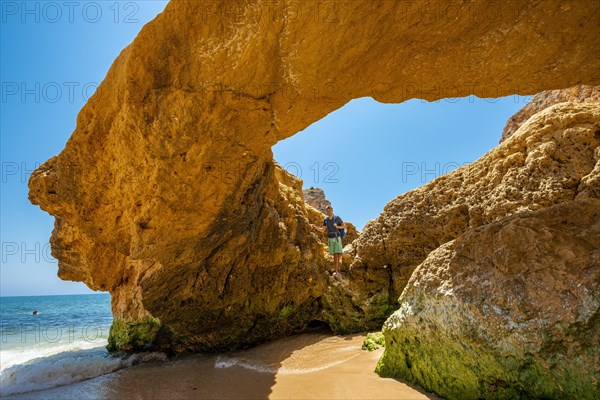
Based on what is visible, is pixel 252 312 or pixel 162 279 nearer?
pixel 162 279

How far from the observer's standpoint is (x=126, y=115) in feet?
16.2

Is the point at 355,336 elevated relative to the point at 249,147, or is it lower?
lower

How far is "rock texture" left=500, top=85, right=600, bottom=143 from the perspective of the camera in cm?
781

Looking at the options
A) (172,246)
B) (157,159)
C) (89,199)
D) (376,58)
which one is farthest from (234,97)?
(89,199)

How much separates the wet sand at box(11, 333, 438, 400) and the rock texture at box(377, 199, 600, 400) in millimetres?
569

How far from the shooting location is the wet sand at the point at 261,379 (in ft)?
13.8

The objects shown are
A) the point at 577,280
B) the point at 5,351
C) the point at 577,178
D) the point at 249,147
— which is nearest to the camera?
the point at 577,280

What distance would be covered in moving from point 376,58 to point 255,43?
1.69 meters

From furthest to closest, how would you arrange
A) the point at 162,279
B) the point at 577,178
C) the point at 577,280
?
the point at 162,279
the point at 577,178
the point at 577,280

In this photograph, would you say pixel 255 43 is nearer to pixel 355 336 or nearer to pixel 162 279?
pixel 162 279

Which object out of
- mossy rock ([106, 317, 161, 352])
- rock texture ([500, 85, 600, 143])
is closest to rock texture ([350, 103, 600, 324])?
rock texture ([500, 85, 600, 143])

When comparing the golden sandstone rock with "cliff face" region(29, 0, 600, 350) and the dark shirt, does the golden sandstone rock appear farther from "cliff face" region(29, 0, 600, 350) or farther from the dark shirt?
the dark shirt

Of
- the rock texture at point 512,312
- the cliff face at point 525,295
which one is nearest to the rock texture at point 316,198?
the cliff face at point 525,295

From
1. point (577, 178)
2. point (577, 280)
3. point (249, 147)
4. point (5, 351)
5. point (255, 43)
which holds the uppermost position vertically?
point (255, 43)
